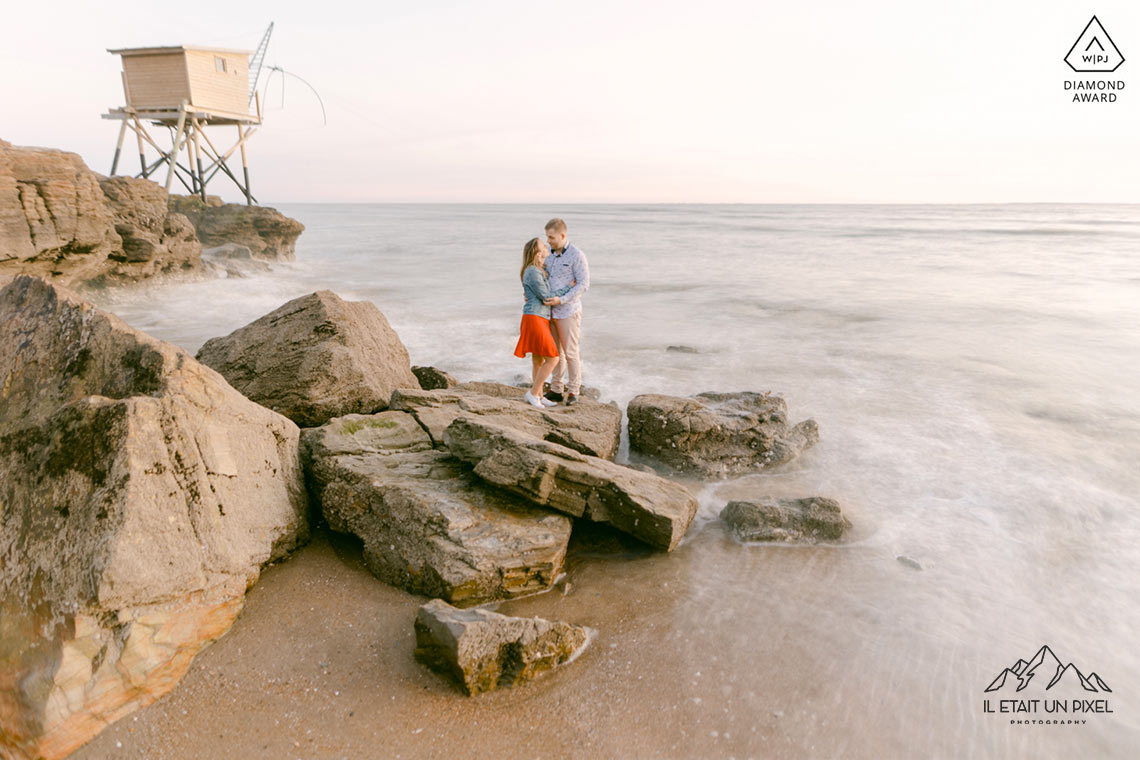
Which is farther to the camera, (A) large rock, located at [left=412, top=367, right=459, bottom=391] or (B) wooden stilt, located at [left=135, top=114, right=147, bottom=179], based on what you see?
(B) wooden stilt, located at [left=135, top=114, right=147, bottom=179]

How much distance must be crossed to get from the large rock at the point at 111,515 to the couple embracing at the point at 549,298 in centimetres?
286

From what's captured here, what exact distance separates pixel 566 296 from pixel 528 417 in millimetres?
1455

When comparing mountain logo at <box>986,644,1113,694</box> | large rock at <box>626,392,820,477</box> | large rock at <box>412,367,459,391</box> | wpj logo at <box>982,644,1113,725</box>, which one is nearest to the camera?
wpj logo at <box>982,644,1113,725</box>

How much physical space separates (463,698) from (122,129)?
27.1 m

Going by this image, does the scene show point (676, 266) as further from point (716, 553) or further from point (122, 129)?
point (716, 553)

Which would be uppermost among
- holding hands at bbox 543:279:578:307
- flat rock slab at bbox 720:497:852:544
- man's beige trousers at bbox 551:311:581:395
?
holding hands at bbox 543:279:578:307

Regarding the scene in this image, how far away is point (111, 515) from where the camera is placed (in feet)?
9.66

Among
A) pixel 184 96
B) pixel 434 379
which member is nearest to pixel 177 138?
pixel 184 96

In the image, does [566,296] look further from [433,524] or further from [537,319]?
[433,524]

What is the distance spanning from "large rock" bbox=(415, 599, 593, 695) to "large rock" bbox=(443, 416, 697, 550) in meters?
0.94

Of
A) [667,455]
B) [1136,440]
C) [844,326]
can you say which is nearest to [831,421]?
[667,455]

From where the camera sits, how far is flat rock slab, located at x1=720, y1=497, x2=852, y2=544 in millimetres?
4539

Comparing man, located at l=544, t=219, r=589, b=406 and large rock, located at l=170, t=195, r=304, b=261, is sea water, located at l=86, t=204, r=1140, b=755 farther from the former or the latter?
large rock, located at l=170, t=195, r=304, b=261

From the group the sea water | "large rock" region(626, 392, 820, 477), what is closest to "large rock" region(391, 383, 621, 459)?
"large rock" region(626, 392, 820, 477)
